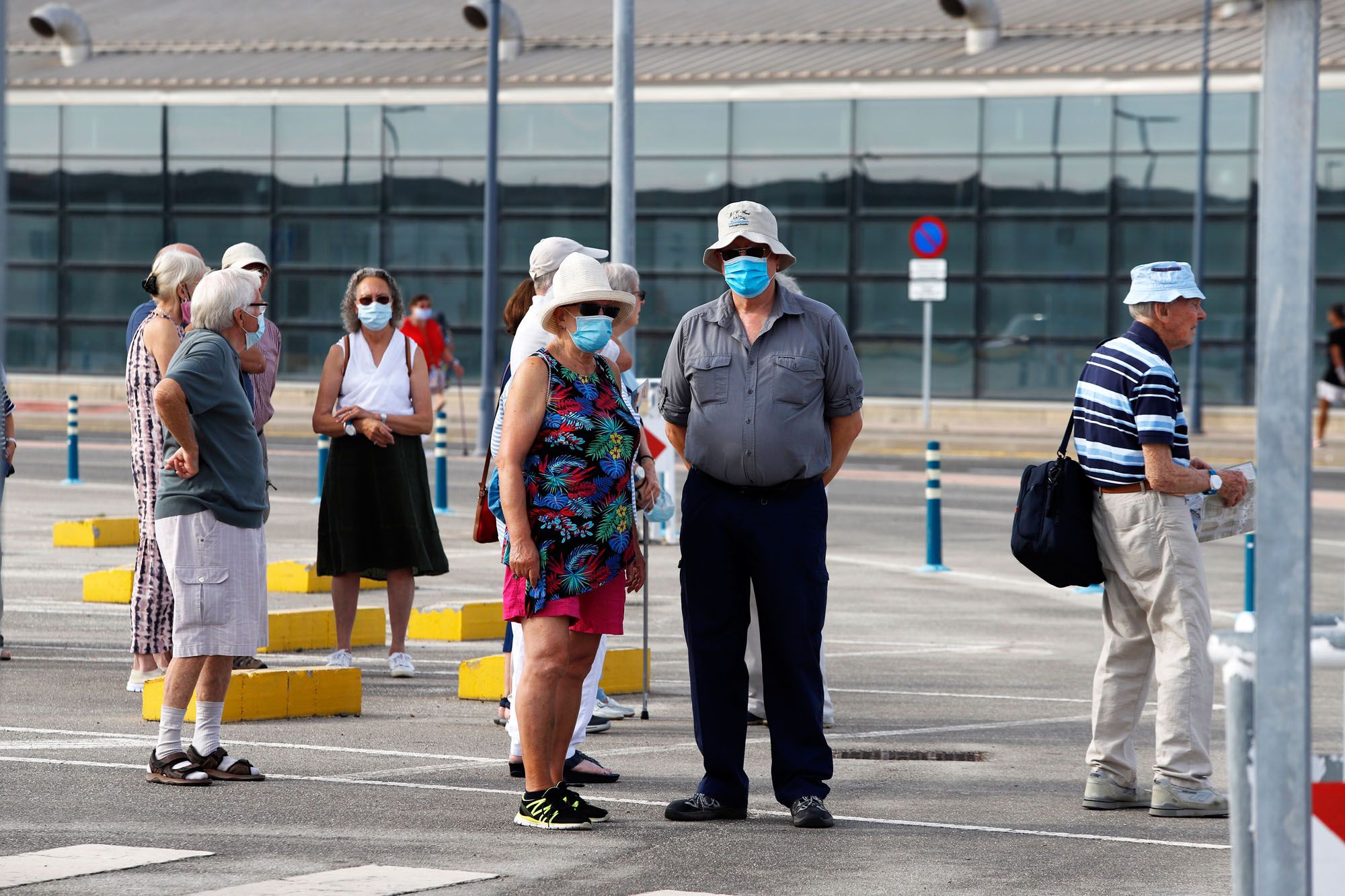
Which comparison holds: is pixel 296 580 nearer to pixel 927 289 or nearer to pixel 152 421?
pixel 152 421

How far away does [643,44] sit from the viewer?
136 ft

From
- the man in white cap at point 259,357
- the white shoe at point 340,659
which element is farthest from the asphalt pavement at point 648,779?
the man in white cap at point 259,357

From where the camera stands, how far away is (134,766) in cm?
819

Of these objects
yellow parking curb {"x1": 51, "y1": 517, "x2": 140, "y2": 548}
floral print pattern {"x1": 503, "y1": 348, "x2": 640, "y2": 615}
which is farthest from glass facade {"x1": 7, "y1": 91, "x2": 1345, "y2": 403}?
floral print pattern {"x1": 503, "y1": 348, "x2": 640, "y2": 615}

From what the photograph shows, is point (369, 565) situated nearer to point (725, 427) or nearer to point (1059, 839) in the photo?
point (725, 427)

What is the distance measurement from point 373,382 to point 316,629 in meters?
1.80

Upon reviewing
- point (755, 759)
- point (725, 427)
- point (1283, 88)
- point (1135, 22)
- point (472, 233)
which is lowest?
point (755, 759)

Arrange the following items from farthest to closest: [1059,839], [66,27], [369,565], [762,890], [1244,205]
Result: [66,27], [1244,205], [369,565], [1059,839], [762,890]

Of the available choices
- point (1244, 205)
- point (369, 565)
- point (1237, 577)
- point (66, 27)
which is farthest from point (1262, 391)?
point (66, 27)

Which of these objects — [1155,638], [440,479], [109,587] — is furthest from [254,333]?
[440,479]

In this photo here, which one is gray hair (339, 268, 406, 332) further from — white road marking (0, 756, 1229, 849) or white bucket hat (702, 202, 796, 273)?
white bucket hat (702, 202, 796, 273)

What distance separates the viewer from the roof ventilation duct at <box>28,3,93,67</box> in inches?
1742

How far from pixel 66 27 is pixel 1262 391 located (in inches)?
1739

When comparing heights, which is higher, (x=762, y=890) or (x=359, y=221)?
(x=359, y=221)
